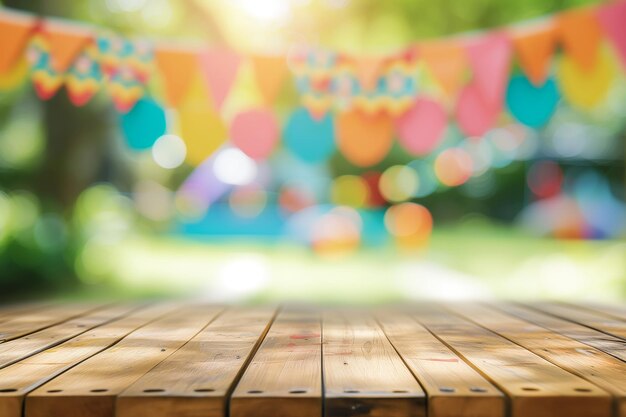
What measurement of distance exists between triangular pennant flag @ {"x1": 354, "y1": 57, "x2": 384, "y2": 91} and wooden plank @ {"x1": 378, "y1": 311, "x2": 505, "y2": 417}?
1.93 m

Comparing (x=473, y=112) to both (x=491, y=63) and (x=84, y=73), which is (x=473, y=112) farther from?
(x=84, y=73)

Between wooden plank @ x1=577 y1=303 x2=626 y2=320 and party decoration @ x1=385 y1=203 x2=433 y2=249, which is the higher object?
party decoration @ x1=385 y1=203 x2=433 y2=249

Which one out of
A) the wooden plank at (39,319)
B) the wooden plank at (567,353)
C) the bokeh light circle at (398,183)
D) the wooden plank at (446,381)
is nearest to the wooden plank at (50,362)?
the wooden plank at (39,319)

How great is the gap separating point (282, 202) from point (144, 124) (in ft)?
29.7

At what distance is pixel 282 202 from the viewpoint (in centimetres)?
1259

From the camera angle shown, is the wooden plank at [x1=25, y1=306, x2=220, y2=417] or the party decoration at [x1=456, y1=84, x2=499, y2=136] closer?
the wooden plank at [x1=25, y1=306, x2=220, y2=417]

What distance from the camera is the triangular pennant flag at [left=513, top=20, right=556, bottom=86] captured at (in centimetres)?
336

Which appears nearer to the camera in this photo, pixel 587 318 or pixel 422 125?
pixel 587 318

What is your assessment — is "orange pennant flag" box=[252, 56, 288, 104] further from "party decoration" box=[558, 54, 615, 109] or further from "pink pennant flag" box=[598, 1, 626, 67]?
"pink pennant flag" box=[598, 1, 626, 67]

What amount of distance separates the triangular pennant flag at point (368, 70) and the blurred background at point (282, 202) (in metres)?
0.10

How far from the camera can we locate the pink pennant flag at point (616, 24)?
3.04 m

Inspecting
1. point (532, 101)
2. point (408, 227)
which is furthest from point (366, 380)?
point (408, 227)

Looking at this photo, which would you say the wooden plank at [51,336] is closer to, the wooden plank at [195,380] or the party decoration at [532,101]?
the wooden plank at [195,380]

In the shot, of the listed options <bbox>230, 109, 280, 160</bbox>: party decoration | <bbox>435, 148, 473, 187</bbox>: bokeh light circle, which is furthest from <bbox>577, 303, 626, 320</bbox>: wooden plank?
<bbox>435, 148, 473, 187</bbox>: bokeh light circle
